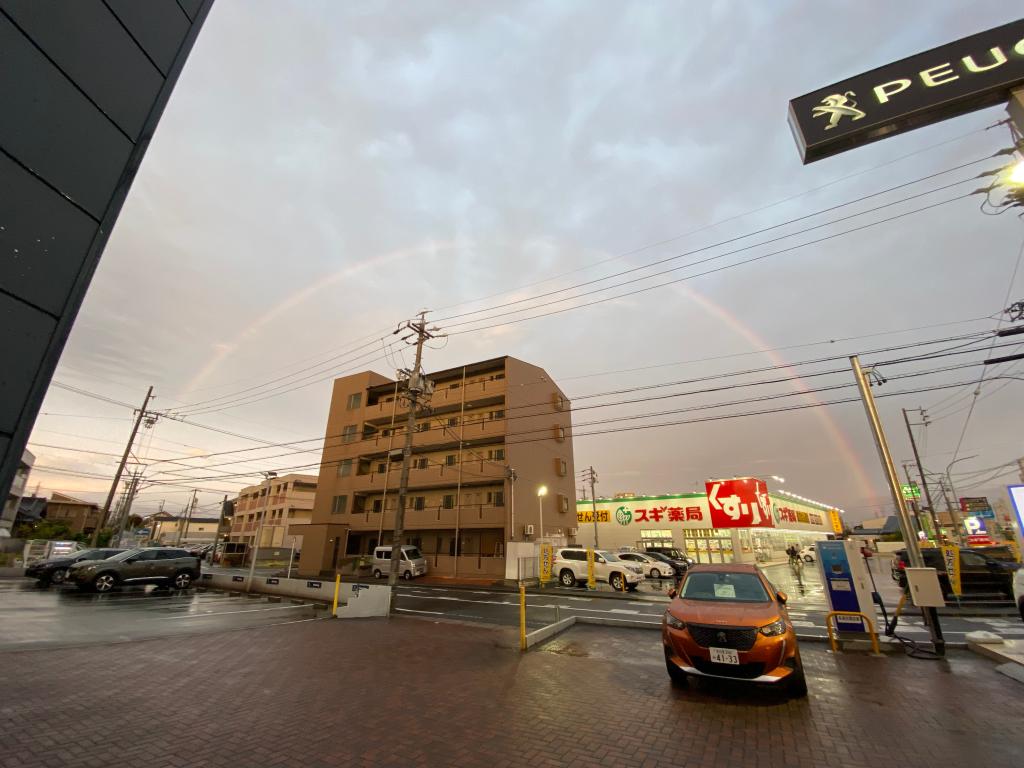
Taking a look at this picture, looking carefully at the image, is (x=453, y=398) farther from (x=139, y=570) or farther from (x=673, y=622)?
(x=673, y=622)

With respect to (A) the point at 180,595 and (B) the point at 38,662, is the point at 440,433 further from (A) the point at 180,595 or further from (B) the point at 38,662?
(B) the point at 38,662

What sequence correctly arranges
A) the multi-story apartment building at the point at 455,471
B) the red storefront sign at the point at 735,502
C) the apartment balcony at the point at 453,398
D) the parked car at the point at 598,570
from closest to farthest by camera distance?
the parked car at the point at 598,570
the red storefront sign at the point at 735,502
the multi-story apartment building at the point at 455,471
the apartment balcony at the point at 453,398

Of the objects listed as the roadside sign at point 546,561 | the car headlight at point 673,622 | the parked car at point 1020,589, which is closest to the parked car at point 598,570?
the roadside sign at point 546,561

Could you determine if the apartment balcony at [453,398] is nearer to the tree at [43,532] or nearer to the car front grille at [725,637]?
the car front grille at [725,637]

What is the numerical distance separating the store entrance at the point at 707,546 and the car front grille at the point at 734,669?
29558mm

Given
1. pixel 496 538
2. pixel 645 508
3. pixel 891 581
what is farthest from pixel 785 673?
pixel 645 508

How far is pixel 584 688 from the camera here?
22.7 ft

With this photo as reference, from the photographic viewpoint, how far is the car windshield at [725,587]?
7457 millimetres

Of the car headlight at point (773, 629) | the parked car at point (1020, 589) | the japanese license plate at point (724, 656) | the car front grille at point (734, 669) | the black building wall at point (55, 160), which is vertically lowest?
the car front grille at point (734, 669)

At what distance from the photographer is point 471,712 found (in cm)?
598

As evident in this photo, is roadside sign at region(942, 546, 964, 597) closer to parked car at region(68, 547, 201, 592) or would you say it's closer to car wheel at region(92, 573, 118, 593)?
parked car at region(68, 547, 201, 592)

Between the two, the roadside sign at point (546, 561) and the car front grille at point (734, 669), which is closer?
the car front grille at point (734, 669)

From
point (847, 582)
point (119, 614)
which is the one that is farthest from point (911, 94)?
point (119, 614)

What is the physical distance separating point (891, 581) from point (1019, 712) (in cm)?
2200
